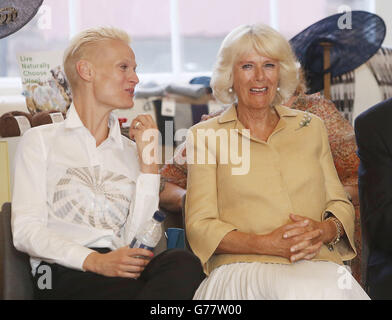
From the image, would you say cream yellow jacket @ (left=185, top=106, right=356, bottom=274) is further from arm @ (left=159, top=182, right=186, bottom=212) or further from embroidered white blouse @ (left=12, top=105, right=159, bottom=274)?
arm @ (left=159, top=182, right=186, bottom=212)

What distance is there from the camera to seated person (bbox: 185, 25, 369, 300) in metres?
1.66

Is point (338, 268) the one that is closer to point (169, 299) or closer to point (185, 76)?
point (169, 299)

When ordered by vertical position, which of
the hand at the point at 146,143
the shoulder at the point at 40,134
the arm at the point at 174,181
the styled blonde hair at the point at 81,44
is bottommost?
the arm at the point at 174,181

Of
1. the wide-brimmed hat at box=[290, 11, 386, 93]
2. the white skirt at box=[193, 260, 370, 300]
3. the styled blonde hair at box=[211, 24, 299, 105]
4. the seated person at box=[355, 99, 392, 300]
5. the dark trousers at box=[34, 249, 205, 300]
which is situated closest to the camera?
the dark trousers at box=[34, 249, 205, 300]

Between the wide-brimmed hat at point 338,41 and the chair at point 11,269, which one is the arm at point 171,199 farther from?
the wide-brimmed hat at point 338,41

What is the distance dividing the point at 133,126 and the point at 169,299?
568 mm

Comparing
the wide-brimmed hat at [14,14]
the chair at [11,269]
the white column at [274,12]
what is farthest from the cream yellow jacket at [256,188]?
the white column at [274,12]

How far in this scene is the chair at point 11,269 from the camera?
4.83 feet

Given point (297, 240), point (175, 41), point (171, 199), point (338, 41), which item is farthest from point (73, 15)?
point (297, 240)

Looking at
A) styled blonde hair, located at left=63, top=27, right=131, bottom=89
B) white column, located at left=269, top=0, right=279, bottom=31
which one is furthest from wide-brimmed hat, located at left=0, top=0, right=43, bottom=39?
white column, located at left=269, top=0, right=279, bottom=31

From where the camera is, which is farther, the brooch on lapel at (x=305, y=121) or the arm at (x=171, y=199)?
the arm at (x=171, y=199)

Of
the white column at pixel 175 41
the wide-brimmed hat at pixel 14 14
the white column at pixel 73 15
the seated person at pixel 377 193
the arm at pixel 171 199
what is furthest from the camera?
the white column at pixel 175 41

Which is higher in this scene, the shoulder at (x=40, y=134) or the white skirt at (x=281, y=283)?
the shoulder at (x=40, y=134)

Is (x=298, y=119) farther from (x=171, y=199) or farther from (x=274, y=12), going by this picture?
(x=274, y=12)
